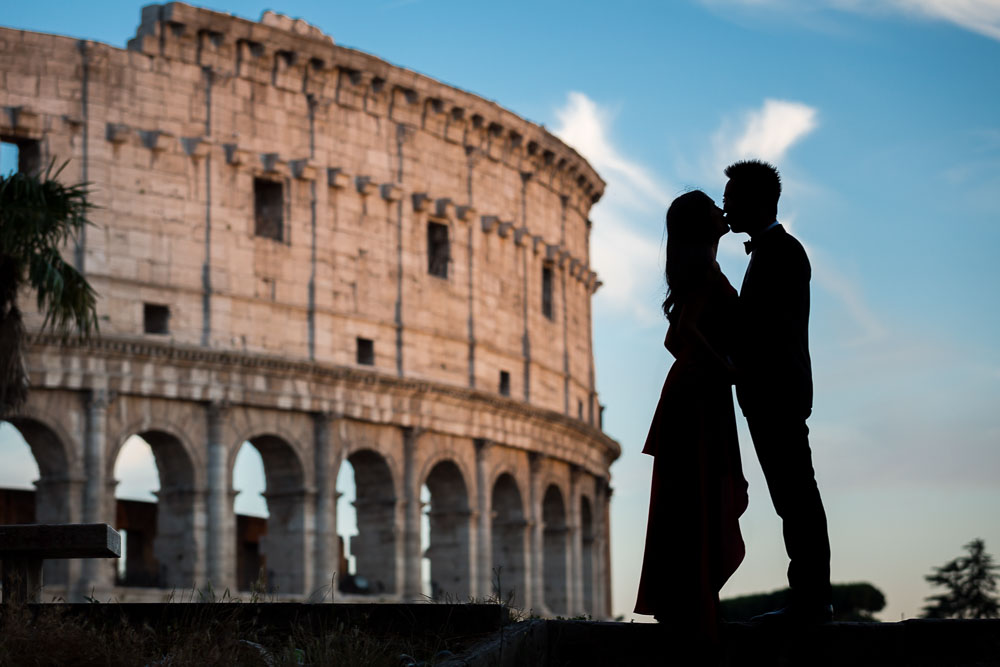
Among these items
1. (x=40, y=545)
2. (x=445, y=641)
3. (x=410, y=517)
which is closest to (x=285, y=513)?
(x=410, y=517)

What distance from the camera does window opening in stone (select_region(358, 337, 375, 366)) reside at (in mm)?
35938

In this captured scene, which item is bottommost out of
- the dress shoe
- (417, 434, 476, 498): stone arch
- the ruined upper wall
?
the dress shoe

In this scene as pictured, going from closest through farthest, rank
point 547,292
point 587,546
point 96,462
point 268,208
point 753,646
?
point 753,646, point 96,462, point 268,208, point 547,292, point 587,546

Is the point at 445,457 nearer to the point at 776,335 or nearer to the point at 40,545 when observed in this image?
the point at 40,545

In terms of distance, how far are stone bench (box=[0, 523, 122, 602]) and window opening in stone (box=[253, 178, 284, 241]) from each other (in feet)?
85.0

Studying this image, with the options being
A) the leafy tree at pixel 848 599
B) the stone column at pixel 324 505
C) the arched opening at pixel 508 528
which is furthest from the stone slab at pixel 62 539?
the leafy tree at pixel 848 599

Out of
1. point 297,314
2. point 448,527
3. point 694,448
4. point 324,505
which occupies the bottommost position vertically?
point 694,448

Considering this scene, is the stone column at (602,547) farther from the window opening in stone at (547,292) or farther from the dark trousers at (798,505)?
the dark trousers at (798,505)

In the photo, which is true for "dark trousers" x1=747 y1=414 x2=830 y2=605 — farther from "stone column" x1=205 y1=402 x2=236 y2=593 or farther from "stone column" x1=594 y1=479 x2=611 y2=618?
"stone column" x1=594 y1=479 x2=611 y2=618

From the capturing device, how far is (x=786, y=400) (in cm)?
678

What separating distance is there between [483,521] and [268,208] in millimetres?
9203

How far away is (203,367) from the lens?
32.2 m

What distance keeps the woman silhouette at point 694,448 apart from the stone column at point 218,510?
25500 millimetres

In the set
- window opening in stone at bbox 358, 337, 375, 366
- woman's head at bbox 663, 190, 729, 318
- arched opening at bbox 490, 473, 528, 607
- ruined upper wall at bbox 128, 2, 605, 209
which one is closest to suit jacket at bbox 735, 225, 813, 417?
woman's head at bbox 663, 190, 729, 318
